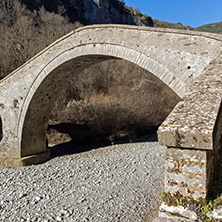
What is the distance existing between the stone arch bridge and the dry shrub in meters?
2.98

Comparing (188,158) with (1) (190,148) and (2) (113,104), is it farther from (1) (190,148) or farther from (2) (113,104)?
(2) (113,104)

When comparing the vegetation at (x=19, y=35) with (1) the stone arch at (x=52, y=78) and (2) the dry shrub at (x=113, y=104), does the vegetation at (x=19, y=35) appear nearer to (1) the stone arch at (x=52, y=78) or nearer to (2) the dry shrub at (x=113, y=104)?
(2) the dry shrub at (x=113, y=104)

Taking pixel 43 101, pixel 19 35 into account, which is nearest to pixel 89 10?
pixel 19 35

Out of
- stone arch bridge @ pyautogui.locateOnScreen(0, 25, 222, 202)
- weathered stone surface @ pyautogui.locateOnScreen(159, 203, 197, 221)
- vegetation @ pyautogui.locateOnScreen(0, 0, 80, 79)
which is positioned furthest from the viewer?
vegetation @ pyautogui.locateOnScreen(0, 0, 80, 79)

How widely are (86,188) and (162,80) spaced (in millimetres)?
3149

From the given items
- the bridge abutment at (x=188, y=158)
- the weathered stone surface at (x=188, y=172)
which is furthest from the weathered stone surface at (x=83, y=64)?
the weathered stone surface at (x=188, y=172)

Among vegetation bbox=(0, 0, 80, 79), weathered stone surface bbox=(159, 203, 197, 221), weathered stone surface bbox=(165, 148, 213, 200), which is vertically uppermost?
vegetation bbox=(0, 0, 80, 79)

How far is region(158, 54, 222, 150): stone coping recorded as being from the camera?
1.70m

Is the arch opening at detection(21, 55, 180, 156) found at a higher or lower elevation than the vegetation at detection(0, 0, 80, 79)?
lower

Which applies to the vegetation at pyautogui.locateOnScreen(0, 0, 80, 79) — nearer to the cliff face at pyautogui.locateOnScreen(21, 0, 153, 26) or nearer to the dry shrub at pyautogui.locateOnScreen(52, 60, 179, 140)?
the cliff face at pyautogui.locateOnScreen(21, 0, 153, 26)

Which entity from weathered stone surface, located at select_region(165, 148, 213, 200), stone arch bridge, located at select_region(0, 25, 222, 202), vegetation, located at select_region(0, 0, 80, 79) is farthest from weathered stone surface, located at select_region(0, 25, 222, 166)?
vegetation, located at select_region(0, 0, 80, 79)

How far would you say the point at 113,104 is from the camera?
1084 cm

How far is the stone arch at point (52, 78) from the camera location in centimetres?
480

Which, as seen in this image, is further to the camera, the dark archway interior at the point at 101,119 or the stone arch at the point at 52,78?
the dark archway interior at the point at 101,119
